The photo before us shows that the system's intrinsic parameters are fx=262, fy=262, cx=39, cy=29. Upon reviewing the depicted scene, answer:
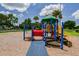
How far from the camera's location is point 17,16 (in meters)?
6.24

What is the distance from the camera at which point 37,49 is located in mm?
6078

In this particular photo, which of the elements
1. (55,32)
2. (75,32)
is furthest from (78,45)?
(55,32)

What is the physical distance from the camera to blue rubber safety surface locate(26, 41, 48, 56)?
585cm

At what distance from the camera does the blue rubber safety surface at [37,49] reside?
5851 millimetres

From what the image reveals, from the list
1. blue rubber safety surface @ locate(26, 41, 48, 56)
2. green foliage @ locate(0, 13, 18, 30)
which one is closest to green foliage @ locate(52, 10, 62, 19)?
blue rubber safety surface @ locate(26, 41, 48, 56)

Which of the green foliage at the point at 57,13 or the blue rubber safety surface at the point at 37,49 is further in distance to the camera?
the green foliage at the point at 57,13

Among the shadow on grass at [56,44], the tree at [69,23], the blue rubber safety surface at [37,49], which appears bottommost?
the blue rubber safety surface at [37,49]

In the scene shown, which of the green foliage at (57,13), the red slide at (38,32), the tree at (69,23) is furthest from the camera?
the red slide at (38,32)

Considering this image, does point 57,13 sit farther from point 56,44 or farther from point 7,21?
point 7,21

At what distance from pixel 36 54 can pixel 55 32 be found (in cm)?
112

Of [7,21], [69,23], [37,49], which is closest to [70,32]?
[69,23]

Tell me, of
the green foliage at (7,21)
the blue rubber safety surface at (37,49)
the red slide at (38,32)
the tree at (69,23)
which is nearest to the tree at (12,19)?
the green foliage at (7,21)

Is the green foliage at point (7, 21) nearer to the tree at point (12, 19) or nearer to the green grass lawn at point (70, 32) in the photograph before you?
the tree at point (12, 19)

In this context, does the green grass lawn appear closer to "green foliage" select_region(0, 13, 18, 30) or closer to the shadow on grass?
the shadow on grass
